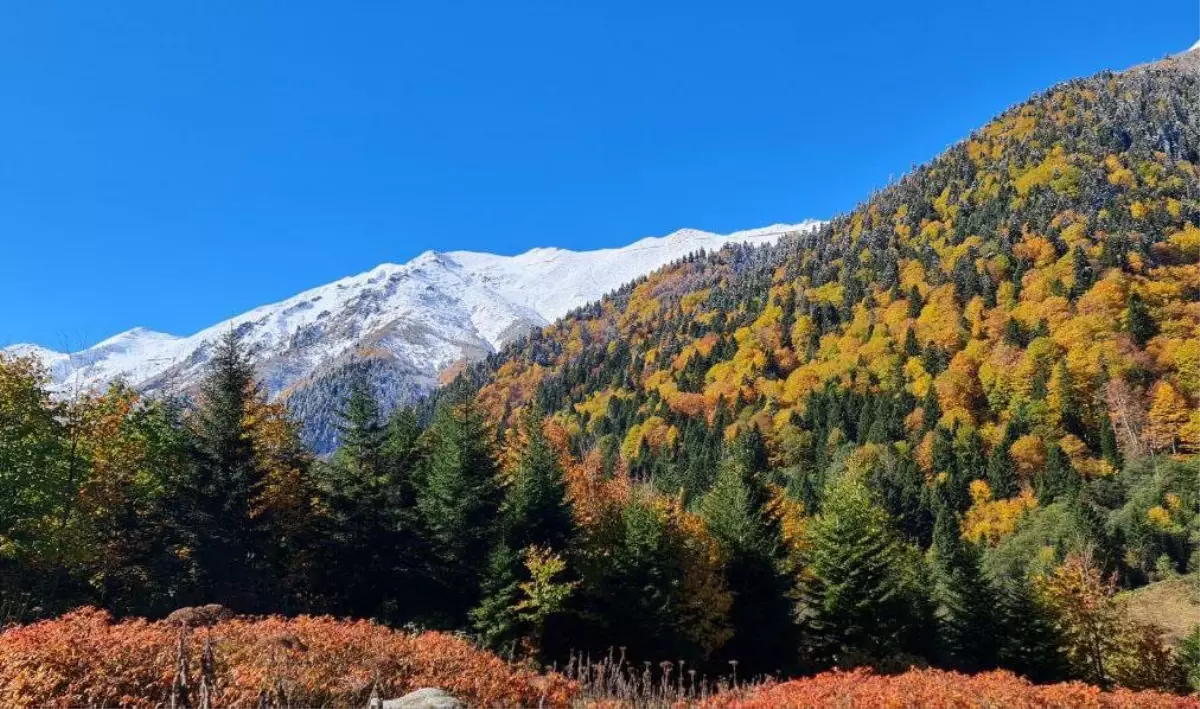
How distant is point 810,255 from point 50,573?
17843 cm

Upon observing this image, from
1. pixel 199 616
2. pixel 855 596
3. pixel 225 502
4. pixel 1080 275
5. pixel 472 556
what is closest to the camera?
pixel 199 616

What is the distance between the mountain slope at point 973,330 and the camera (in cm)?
9219

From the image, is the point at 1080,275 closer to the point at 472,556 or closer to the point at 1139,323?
the point at 1139,323

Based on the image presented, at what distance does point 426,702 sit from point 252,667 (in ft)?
8.91

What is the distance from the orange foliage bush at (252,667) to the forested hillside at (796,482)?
324 inches

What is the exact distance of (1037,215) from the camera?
448ft

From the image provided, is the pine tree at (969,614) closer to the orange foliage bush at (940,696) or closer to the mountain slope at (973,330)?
the orange foliage bush at (940,696)

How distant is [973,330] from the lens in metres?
119

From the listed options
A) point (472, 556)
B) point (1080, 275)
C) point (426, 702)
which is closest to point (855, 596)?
point (472, 556)

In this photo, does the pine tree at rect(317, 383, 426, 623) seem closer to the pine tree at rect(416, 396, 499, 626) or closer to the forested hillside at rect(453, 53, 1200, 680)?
the pine tree at rect(416, 396, 499, 626)

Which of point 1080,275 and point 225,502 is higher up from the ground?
point 1080,275

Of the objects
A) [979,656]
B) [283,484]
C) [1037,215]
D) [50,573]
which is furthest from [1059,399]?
[50,573]

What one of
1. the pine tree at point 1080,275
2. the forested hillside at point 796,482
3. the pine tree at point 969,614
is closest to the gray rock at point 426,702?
the forested hillside at point 796,482

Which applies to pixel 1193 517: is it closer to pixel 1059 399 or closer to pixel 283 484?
pixel 1059 399
